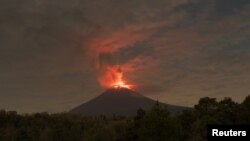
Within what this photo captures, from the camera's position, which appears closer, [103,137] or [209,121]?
[209,121]

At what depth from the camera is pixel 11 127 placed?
83.8 meters

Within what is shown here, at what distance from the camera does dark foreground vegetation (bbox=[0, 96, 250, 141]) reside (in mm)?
63312

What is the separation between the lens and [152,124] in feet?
207

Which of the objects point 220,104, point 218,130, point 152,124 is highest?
point 220,104

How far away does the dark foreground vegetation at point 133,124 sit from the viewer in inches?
2493

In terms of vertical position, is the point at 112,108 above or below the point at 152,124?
above

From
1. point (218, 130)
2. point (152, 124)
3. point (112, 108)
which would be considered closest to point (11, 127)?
point (152, 124)

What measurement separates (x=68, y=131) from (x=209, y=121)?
86.1 feet

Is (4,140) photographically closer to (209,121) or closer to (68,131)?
(68,131)

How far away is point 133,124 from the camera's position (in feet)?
230

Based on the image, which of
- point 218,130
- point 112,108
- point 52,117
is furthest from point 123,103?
point 218,130

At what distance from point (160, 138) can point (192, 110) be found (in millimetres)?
12244

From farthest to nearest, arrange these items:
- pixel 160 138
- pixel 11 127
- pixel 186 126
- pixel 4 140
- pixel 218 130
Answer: pixel 11 127 < pixel 4 140 < pixel 186 126 < pixel 160 138 < pixel 218 130

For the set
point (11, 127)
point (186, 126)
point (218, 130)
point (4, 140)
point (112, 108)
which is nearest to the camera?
point (218, 130)
